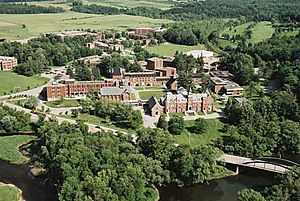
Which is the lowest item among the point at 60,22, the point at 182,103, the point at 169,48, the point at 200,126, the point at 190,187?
the point at 190,187

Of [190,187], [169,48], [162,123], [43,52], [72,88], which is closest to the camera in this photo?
[190,187]

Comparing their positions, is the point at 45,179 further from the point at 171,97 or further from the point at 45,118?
the point at 171,97

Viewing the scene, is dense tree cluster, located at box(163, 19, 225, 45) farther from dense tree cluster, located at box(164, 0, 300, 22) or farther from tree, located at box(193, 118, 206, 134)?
tree, located at box(193, 118, 206, 134)

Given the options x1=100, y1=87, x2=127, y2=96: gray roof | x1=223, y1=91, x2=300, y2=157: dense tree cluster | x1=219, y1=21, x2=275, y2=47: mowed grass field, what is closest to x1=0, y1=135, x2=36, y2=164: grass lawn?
x1=100, y1=87, x2=127, y2=96: gray roof

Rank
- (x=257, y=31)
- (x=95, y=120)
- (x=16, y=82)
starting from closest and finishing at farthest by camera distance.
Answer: (x=95, y=120), (x=16, y=82), (x=257, y=31)

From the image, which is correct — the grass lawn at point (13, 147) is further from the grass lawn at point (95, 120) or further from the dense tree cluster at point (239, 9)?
the dense tree cluster at point (239, 9)

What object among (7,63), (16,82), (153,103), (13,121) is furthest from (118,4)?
(13,121)

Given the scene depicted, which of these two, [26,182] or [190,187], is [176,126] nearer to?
[190,187]

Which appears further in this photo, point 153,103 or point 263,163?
point 153,103
